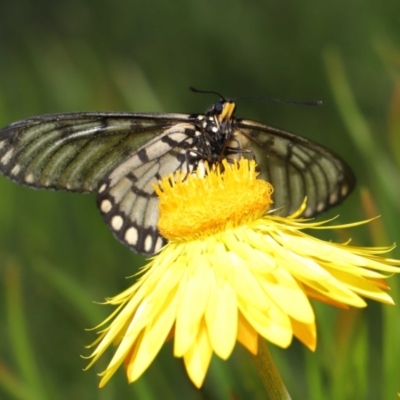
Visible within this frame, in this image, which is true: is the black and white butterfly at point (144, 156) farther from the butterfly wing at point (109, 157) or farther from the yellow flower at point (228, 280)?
the yellow flower at point (228, 280)

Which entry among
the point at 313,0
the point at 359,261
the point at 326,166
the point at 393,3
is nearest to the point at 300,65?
the point at 313,0

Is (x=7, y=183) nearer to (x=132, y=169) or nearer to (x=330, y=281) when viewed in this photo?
(x=132, y=169)

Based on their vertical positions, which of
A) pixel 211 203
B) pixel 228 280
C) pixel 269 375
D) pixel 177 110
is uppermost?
pixel 177 110

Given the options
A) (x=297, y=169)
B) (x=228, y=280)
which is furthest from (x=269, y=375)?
(x=297, y=169)

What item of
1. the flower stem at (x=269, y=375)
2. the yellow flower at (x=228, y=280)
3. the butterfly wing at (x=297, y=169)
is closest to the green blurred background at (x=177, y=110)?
the butterfly wing at (x=297, y=169)

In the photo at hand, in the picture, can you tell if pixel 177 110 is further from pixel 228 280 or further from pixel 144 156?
pixel 228 280

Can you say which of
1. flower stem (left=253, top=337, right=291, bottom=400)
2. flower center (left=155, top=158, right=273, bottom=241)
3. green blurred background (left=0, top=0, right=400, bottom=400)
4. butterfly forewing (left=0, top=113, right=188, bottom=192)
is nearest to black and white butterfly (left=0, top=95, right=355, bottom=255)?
butterfly forewing (left=0, top=113, right=188, bottom=192)
